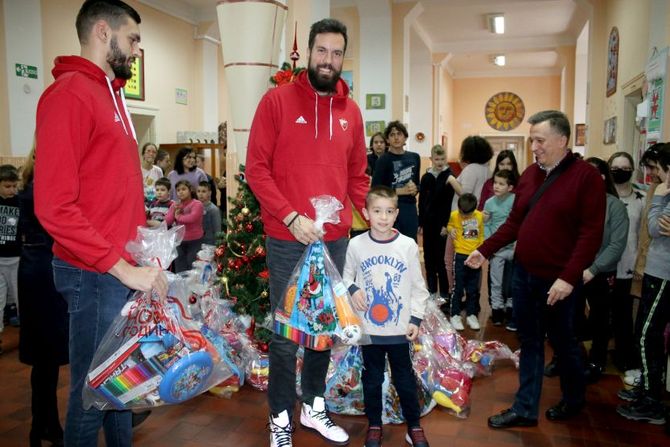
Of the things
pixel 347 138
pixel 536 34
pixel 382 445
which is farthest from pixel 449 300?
pixel 536 34

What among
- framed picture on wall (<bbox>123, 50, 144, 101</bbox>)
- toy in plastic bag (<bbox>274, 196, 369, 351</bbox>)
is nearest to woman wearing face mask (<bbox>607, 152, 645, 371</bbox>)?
toy in plastic bag (<bbox>274, 196, 369, 351</bbox>)

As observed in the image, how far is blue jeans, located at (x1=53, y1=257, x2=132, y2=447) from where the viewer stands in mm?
1729

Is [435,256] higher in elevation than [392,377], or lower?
higher

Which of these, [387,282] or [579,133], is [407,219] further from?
[579,133]

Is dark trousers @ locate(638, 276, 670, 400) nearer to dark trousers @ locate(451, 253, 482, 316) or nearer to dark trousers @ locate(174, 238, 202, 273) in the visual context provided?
dark trousers @ locate(451, 253, 482, 316)

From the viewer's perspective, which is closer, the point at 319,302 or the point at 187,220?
the point at 319,302

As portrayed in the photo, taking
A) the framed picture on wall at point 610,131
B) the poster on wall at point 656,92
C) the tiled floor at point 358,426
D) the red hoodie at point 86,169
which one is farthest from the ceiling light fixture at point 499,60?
the red hoodie at point 86,169

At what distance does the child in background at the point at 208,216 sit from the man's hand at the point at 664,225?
12.7 ft

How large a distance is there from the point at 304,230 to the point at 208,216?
3441 mm

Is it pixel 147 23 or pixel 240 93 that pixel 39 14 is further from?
pixel 240 93

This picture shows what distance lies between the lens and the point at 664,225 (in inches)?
112

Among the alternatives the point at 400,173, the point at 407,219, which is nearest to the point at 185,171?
the point at 400,173

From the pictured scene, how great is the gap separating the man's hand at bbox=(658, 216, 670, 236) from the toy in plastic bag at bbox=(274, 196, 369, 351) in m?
1.73

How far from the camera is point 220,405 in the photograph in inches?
126
